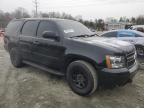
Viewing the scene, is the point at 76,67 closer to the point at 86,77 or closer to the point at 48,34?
the point at 86,77

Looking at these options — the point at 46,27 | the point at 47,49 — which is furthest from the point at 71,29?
the point at 47,49

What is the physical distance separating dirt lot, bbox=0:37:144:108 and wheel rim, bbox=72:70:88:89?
25 centimetres

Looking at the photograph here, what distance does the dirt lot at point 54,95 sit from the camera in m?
3.82

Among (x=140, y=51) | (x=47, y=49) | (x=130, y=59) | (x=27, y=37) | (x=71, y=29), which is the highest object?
(x=71, y=29)

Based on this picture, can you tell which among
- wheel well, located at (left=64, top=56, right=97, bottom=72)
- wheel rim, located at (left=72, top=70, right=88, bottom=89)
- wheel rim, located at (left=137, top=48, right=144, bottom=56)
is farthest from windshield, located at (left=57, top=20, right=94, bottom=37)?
wheel rim, located at (left=137, top=48, right=144, bottom=56)

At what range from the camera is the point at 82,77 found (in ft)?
13.7

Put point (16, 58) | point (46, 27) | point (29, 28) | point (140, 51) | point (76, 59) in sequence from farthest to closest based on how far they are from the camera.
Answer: point (140, 51)
point (16, 58)
point (29, 28)
point (46, 27)
point (76, 59)

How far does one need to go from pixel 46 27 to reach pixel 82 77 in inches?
73.4

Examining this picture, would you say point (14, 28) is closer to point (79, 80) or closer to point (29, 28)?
point (29, 28)

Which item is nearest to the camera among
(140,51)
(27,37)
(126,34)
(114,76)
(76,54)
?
(114,76)

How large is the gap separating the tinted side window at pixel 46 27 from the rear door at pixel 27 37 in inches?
8.9

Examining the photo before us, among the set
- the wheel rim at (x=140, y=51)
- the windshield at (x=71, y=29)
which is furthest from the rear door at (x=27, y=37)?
the wheel rim at (x=140, y=51)

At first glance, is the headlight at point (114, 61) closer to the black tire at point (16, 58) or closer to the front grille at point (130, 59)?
the front grille at point (130, 59)

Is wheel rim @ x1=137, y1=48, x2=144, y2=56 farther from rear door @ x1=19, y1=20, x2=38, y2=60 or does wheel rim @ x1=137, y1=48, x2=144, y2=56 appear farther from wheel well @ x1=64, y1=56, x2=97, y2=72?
rear door @ x1=19, y1=20, x2=38, y2=60
